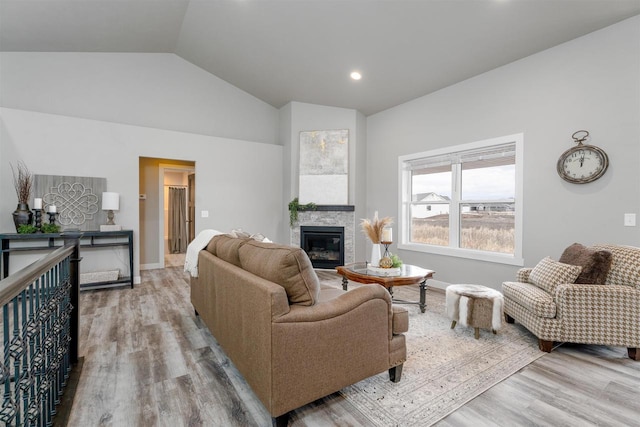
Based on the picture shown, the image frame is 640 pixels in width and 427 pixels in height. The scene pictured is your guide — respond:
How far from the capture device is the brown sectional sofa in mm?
1531

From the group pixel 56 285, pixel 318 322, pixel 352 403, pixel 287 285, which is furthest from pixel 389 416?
pixel 56 285

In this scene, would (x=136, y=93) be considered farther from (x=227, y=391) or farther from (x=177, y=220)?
(x=227, y=391)

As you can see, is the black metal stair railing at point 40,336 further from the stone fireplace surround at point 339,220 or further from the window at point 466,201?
the window at point 466,201

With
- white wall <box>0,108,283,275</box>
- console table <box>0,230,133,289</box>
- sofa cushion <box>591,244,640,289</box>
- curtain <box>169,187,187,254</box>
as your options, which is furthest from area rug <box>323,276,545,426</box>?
curtain <box>169,187,187,254</box>

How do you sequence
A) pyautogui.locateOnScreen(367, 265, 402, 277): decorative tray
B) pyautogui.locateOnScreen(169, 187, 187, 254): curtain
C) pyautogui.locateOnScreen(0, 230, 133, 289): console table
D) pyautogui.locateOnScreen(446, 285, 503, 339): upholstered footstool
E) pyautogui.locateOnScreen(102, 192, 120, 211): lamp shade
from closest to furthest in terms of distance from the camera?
pyautogui.locateOnScreen(446, 285, 503, 339): upholstered footstool → pyautogui.locateOnScreen(367, 265, 402, 277): decorative tray → pyautogui.locateOnScreen(0, 230, 133, 289): console table → pyautogui.locateOnScreen(102, 192, 120, 211): lamp shade → pyautogui.locateOnScreen(169, 187, 187, 254): curtain

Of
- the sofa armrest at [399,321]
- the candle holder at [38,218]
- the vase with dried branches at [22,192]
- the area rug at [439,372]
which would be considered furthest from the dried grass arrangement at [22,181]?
the sofa armrest at [399,321]

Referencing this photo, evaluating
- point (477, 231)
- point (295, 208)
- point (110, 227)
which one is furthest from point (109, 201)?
point (477, 231)

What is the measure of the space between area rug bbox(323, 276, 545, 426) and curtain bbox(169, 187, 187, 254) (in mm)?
6768

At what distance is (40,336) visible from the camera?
59.6 inches

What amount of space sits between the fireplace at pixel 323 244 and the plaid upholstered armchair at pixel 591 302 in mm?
3410

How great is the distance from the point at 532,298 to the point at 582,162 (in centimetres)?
169

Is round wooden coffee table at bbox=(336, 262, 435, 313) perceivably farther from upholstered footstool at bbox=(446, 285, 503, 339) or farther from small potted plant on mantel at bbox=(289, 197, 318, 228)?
small potted plant on mantel at bbox=(289, 197, 318, 228)

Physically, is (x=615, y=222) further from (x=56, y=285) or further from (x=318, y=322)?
(x=56, y=285)

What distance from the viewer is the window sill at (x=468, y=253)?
12.5 feet
